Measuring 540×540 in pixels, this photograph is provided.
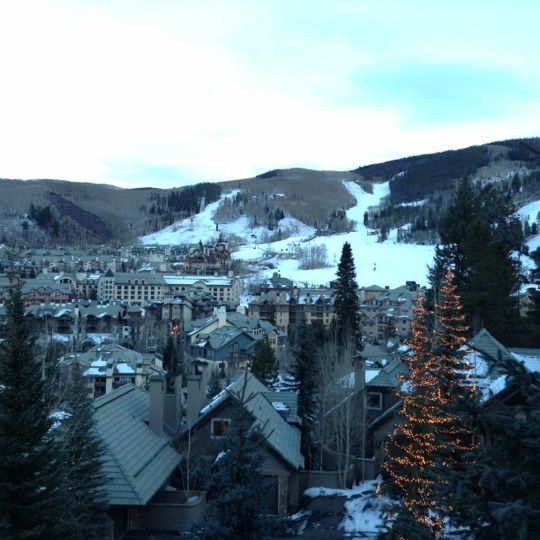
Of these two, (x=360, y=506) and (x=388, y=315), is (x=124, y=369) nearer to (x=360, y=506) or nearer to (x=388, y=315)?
(x=360, y=506)

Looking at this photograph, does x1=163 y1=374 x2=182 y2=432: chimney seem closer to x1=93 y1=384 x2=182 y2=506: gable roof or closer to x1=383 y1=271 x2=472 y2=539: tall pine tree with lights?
x1=93 y1=384 x2=182 y2=506: gable roof

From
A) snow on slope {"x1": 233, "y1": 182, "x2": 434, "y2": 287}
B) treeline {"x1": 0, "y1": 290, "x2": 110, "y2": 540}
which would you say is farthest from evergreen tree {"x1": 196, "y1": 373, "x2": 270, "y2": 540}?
snow on slope {"x1": 233, "y1": 182, "x2": 434, "y2": 287}

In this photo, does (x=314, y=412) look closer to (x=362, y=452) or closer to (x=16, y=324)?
(x=362, y=452)

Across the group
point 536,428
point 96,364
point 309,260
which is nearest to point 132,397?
point 536,428

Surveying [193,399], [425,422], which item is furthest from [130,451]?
[425,422]

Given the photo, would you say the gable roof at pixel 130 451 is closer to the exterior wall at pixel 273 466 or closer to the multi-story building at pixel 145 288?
the exterior wall at pixel 273 466

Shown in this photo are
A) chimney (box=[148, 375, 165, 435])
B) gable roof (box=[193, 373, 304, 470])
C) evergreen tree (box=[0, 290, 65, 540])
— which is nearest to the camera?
evergreen tree (box=[0, 290, 65, 540])
